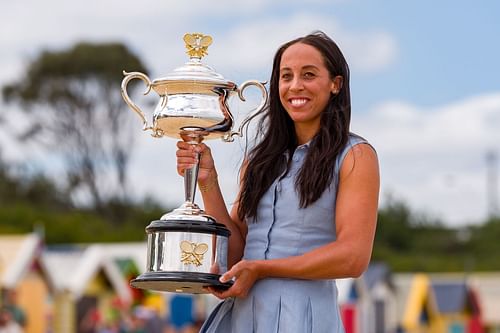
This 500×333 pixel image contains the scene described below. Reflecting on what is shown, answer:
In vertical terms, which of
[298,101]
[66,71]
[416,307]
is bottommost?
[416,307]

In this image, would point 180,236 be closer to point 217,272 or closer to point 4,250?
point 217,272

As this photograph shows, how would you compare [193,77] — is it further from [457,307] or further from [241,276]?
[457,307]

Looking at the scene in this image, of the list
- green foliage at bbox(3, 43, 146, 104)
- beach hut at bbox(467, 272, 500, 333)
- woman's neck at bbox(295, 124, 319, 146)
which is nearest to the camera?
woman's neck at bbox(295, 124, 319, 146)

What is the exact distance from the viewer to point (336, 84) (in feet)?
12.2

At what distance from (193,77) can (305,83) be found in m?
0.39

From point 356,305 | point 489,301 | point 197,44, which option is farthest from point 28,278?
point 197,44

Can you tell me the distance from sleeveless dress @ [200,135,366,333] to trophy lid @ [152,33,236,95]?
1.19 ft

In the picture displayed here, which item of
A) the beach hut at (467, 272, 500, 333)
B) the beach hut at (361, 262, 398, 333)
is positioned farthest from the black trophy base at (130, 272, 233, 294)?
the beach hut at (467, 272, 500, 333)

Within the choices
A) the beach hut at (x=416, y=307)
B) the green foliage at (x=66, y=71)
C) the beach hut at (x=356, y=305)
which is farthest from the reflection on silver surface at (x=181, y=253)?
the green foliage at (x=66, y=71)

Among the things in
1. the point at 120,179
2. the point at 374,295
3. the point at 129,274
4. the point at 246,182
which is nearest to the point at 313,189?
the point at 246,182

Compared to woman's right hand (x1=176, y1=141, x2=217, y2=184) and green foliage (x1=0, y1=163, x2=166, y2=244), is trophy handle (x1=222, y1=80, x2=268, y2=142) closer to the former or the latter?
woman's right hand (x1=176, y1=141, x2=217, y2=184)

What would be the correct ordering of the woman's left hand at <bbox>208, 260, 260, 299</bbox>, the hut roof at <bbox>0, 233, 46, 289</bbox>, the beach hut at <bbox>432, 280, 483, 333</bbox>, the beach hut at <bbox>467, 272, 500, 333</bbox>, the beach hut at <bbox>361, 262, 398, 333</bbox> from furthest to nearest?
the beach hut at <bbox>467, 272, 500, 333</bbox>, the beach hut at <bbox>432, 280, 483, 333</bbox>, the beach hut at <bbox>361, 262, 398, 333</bbox>, the hut roof at <bbox>0, 233, 46, 289</bbox>, the woman's left hand at <bbox>208, 260, 260, 299</bbox>

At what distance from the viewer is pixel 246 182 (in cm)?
378

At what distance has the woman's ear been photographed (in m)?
3.70
